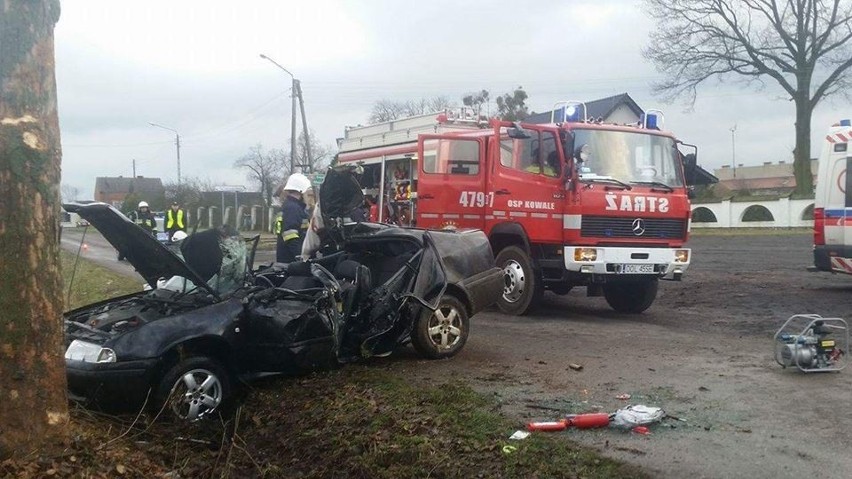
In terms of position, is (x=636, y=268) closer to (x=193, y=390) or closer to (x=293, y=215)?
(x=293, y=215)

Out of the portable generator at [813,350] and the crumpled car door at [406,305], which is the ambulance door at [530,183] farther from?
the portable generator at [813,350]

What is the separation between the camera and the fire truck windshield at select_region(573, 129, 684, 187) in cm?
1059

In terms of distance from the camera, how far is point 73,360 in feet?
18.7

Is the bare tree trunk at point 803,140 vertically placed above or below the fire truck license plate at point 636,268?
above

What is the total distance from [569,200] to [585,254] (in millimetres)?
731

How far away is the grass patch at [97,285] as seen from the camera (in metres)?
13.8

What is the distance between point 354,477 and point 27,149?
259cm

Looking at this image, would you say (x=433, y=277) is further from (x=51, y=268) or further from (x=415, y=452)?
(x=51, y=268)

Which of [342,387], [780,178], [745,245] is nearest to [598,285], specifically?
[342,387]

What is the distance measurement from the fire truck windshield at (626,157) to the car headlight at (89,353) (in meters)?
6.65

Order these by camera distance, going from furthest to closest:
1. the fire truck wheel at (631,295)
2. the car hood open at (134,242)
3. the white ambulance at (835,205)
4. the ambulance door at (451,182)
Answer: the white ambulance at (835,205)
the fire truck wheel at (631,295)
the ambulance door at (451,182)
the car hood open at (134,242)

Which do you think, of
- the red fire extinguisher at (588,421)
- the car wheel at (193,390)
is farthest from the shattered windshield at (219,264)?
the red fire extinguisher at (588,421)

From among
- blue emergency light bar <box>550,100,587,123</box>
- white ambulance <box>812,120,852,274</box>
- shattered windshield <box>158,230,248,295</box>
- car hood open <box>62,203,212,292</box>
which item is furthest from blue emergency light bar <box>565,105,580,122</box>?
car hood open <box>62,203,212,292</box>

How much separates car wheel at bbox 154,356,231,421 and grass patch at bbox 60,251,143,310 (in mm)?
7157
